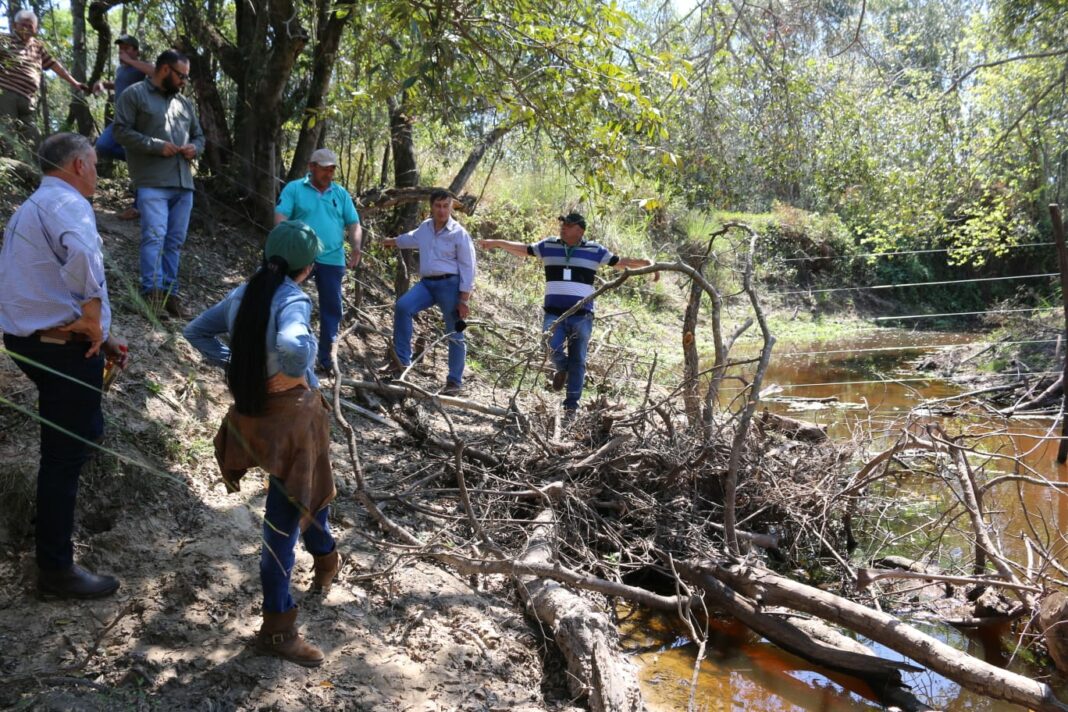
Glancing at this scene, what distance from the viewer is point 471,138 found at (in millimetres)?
10328

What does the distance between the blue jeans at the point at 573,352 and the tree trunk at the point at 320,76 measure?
2.88 metres

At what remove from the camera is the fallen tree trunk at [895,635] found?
3279 mm

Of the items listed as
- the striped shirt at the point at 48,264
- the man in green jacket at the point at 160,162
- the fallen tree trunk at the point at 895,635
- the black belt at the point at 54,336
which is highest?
the man in green jacket at the point at 160,162

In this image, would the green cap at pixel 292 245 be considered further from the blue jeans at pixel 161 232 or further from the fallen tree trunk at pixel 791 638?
the fallen tree trunk at pixel 791 638

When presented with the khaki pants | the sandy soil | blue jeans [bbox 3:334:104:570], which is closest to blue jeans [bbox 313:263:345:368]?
the sandy soil

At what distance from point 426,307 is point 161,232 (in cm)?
195

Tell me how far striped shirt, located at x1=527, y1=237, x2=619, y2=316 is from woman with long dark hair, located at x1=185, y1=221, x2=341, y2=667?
11.4 feet

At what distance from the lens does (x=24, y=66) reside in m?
5.43

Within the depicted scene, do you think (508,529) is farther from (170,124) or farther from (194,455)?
(170,124)

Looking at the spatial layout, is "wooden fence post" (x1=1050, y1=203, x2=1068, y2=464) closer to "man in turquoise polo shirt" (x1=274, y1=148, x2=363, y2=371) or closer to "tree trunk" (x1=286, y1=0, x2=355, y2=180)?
"man in turquoise polo shirt" (x1=274, y1=148, x2=363, y2=371)

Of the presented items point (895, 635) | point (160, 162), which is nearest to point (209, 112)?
point (160, 162)

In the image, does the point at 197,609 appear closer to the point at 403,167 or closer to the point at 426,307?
the point at 426,307

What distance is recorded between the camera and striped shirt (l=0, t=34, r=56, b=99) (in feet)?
16.5

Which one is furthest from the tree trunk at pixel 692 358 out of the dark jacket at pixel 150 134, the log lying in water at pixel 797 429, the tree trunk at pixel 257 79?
the tree trunk at pixel 257 79
